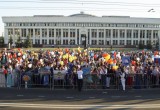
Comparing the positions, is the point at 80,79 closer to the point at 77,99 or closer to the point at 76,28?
the point at 77,99

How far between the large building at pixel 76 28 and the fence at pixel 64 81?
134 m

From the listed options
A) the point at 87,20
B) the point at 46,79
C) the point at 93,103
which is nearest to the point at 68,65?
the point at 46,79

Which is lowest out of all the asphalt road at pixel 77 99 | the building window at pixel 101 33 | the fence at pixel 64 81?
the asphalt road at pixel 77 99

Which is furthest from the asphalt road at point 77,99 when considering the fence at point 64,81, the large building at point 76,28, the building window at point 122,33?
the building window at point 122,33

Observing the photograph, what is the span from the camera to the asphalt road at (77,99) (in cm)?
1644

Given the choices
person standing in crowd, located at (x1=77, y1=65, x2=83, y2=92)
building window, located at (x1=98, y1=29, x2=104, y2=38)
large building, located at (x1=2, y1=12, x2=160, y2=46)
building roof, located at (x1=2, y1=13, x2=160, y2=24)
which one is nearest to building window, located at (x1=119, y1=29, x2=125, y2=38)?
large building, located at (x1=2, y1=12, x2=160, y2=46)

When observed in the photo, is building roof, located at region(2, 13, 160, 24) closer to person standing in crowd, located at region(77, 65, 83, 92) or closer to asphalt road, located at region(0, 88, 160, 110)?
person standing in crowd, located at region(77, 65, 83, 92)

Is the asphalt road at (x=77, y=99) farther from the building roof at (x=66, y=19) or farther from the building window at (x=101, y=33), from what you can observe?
the building window at (x=101, y=33)

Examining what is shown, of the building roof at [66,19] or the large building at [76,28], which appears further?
the large building at [76,28]

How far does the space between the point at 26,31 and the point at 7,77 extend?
137735 millimetres

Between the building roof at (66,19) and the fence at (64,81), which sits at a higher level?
the building roof at (66,19)

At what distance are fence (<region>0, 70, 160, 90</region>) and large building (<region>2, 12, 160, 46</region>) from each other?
134 metres

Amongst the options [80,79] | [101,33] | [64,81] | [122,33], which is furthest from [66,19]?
[80,79]

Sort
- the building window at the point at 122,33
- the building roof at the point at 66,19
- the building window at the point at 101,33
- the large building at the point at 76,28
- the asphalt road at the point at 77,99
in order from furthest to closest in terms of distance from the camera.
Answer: the building window at the point at 122,33, the building window at the point at 101,33, the large building at the point at 76,28, the building roof at the point at 66,19, the asphalt road at the point at 77,99
